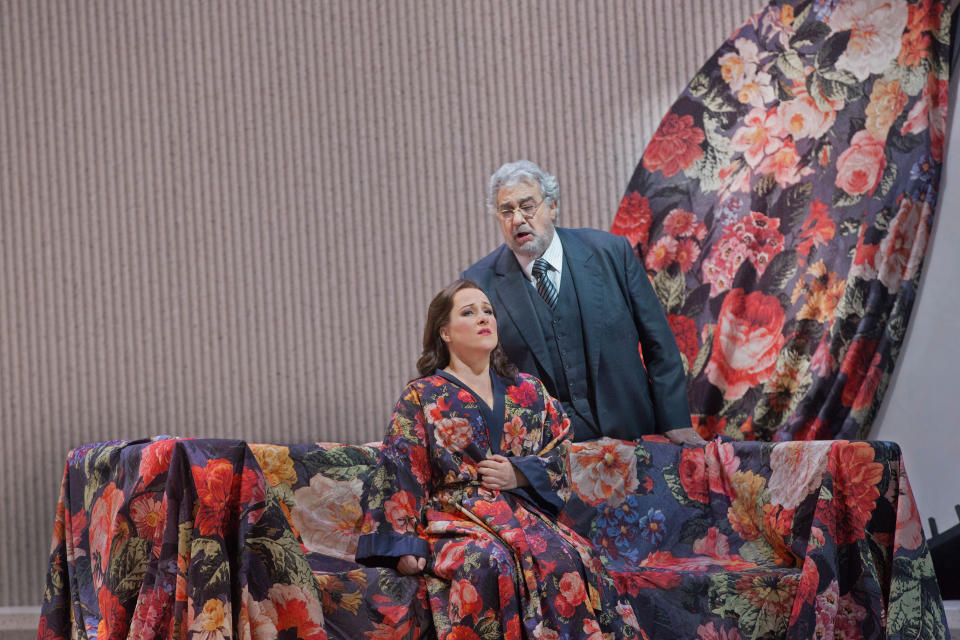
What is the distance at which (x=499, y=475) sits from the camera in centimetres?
256

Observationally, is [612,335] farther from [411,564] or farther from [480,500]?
[411,564]

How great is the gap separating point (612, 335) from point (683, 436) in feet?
1.29

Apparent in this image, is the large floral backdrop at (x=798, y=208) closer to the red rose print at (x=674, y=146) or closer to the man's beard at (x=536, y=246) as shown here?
the red rose print at (x=674, y=146)

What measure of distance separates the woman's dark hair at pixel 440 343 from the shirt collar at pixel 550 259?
1.40ft

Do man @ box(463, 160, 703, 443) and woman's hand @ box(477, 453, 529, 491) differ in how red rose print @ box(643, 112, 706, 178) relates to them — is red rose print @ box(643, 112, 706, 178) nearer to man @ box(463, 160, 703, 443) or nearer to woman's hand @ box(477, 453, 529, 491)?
man @ box(463, 160, 703, 443)

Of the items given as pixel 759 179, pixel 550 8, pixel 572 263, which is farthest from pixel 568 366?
pixel 550 8

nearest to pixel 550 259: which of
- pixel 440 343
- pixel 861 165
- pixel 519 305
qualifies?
pixel 519 305

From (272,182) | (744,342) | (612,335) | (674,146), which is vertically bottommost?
(744,342)

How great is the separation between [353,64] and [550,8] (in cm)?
84

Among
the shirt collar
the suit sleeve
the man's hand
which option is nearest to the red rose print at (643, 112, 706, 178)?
the suit sleeve

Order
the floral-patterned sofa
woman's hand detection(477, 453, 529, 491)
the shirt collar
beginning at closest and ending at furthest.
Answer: the floral-patterned sofa → woman's hand detection(477, 453, 529, 491) → the shirt collar

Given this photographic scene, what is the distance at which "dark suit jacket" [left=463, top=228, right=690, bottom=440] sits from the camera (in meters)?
3.10

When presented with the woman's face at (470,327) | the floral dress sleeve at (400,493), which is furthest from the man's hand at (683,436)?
the floral dress sleeve at (400,493)

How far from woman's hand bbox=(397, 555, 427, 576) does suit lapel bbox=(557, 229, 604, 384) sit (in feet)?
3.11
